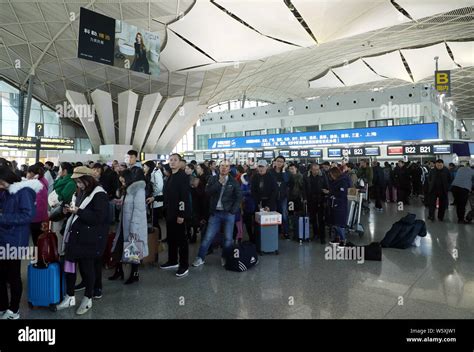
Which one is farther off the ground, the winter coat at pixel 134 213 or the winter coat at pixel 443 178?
the winter coat at pixel 443 178

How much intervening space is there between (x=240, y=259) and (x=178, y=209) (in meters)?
1.36

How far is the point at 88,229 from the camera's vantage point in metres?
3.44

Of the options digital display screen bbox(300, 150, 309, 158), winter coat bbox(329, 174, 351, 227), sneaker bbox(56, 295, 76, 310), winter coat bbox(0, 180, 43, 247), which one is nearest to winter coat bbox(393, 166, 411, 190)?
winter coat bbox(329, 174, 351, 227)

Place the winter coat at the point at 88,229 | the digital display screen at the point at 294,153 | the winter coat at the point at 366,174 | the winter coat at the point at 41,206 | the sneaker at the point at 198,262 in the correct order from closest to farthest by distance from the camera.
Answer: the winter coat at the point at 88,229 → the winter coat at the point at 41,206 → the sneaker at the point at 198,262 → the winter coat at the point at 366,174 → the digital display screen at the point at 294,153

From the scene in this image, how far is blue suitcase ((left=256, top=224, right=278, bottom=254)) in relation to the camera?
6066 mm

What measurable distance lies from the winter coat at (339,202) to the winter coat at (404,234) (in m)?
1.07

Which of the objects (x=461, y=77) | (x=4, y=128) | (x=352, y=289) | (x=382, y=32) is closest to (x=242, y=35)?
(x=382, y=32)

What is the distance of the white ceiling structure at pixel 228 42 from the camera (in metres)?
18.0

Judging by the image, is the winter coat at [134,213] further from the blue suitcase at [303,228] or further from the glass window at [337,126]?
the glass window at [337,126]

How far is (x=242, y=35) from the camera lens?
20219 millimetres

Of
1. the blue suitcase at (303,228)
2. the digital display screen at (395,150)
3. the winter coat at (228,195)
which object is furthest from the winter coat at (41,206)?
the digital display screen at (395,150)

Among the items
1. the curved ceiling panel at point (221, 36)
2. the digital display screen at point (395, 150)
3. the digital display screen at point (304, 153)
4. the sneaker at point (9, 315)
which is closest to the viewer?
the sneaker at point (9, 315)
